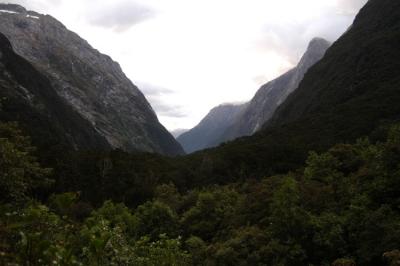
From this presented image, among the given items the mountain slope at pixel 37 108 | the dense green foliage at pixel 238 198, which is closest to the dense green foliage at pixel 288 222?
the dense green foliage at pixel 238 198

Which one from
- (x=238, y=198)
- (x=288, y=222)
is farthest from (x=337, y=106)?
(x=288, y=222)

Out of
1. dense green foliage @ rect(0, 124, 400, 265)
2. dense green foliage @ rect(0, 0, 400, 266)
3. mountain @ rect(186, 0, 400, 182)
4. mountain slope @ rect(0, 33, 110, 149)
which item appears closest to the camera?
dense green foliage @ rect(0, 0, 400, 266)

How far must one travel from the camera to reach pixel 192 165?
332 ft

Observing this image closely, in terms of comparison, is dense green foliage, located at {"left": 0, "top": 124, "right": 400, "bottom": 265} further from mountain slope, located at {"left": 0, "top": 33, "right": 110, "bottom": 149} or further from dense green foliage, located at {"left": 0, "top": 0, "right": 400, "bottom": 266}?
mountain slope, located at {"left": 0, "top": 33, "right": 110, "bottom": 149}

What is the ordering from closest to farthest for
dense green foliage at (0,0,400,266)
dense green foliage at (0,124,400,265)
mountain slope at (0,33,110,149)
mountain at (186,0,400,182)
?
1. dense green foliage at (0,0,400,266)
2. dense green foliage at (0,124,400,265)
3. mountain at (186,0,400,182)
4. mountain slope at (0,33,110,149)

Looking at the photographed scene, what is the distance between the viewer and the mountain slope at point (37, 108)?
4719 inches

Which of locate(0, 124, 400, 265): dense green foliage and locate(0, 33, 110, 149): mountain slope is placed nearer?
locate(0, 124, 400, 265): dense green foliage

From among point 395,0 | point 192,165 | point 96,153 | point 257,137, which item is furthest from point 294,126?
point 395,0

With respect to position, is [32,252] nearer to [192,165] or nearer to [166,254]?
[166,254]

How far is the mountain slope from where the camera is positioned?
393 ft

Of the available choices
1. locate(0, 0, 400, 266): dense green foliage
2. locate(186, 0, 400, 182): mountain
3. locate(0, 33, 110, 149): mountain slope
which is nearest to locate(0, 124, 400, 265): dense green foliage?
locate(0, 0, 400, 266): dense green foliage

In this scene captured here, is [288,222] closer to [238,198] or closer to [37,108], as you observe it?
[238,198]

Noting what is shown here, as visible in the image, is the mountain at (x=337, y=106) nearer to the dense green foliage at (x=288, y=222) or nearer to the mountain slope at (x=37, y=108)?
the dense green foliage at (x=288, y=222)

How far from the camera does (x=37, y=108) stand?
456 feet
